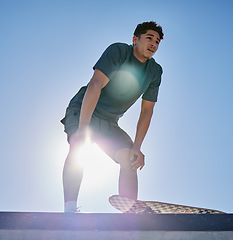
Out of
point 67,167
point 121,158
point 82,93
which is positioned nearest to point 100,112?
point 82,93

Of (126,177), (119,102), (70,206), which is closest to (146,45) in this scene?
(119,102)

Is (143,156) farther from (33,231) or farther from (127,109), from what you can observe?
(33,231)

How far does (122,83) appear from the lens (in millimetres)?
3787

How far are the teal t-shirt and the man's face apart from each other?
0.19ft

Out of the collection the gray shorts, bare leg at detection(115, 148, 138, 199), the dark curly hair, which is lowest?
bare leg at detection(115, 148, 138, 199)

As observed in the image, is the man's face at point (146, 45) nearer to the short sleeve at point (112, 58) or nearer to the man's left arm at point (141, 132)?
the short sleeve at point (112, 58)

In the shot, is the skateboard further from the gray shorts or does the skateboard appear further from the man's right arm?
the man's right arm

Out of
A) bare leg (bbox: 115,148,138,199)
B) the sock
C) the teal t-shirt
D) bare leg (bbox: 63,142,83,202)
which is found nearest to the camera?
the sock

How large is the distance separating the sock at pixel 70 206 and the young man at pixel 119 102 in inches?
7.7

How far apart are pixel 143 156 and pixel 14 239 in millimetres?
1767

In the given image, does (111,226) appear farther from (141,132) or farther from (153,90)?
(153,90)

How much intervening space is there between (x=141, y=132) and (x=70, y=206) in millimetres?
1232

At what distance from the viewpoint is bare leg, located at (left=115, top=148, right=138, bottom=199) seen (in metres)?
3.52

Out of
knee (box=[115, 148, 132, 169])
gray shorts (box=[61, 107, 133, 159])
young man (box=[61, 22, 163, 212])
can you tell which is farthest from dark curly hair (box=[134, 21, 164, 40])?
knee (box=[115, 148, 132, 169])
